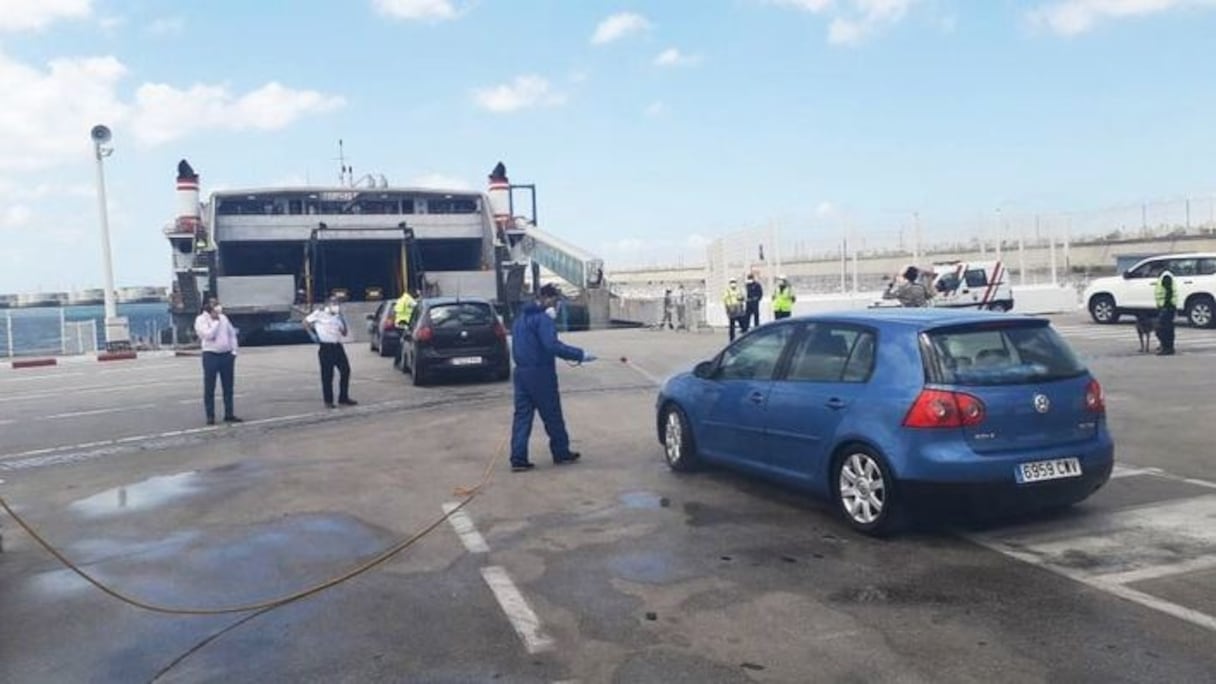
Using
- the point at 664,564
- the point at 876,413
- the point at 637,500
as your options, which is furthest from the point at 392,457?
the point at 876,413

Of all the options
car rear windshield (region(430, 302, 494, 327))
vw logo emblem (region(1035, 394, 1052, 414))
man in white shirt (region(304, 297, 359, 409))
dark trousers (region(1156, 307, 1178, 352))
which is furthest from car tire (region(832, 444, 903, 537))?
dark trousers (region(1156, 307, 1178, 352))

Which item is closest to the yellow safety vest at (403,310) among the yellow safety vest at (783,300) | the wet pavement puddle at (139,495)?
the yellow safety vest at (783,300)

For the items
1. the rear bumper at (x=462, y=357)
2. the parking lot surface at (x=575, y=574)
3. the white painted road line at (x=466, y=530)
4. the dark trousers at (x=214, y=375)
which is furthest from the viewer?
the rear bumper at (x=462, y=357)

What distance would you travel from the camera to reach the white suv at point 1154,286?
22141 mm

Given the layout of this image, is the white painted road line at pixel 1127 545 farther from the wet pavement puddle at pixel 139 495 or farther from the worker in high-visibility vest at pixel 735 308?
the worker in high-visibility vest at pixel 735 308

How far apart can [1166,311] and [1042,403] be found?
12.7 metres

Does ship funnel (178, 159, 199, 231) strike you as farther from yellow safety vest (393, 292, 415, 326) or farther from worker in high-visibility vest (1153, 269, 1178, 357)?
worker in high-visibility vest (1153, 269, 1178, 357)

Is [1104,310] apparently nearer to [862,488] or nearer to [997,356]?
[997,356]

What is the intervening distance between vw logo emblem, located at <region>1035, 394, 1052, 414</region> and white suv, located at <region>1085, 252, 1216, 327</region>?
674 inches

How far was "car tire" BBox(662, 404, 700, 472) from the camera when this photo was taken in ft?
27.7

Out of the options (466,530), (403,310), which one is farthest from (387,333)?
(466,530)

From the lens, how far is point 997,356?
6293 mm

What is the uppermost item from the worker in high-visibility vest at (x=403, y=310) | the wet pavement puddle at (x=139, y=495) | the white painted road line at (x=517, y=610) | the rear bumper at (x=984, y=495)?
the worker in high-visibility vest at (x=403, y=310)

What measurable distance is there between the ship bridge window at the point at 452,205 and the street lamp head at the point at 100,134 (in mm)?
8848
